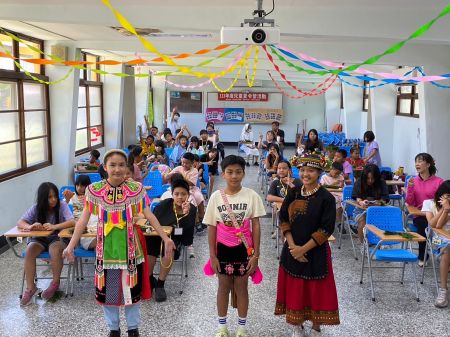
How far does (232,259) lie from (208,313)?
115 centimetres

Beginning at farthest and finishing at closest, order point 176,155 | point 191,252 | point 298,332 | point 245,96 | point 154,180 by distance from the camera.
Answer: point 245,96, point 176,155, point 154,180, point 191,252, point 298,332

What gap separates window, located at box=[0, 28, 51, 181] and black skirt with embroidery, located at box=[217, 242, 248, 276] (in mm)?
4515

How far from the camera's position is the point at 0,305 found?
464 cm

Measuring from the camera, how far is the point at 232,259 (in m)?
3.60

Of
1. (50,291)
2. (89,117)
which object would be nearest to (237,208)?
(50,291)

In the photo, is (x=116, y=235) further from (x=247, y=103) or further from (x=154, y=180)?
(x=247, y=103)

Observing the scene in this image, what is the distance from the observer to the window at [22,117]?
7105 millimetres

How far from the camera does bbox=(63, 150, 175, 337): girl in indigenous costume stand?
131 inches

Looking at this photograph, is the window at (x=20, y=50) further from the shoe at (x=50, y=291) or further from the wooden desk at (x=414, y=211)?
the wooden desk at (x=414, y=211)

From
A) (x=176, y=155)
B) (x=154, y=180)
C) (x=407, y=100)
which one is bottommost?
(x=154, y=180)

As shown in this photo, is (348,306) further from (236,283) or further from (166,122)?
(166,122)

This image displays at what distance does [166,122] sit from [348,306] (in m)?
16.1

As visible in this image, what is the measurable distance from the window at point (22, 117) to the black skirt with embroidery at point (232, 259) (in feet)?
14.8

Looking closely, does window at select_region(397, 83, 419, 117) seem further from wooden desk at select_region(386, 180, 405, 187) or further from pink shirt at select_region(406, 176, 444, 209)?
pink shirt at select_region(406, 176, 444, 209)
